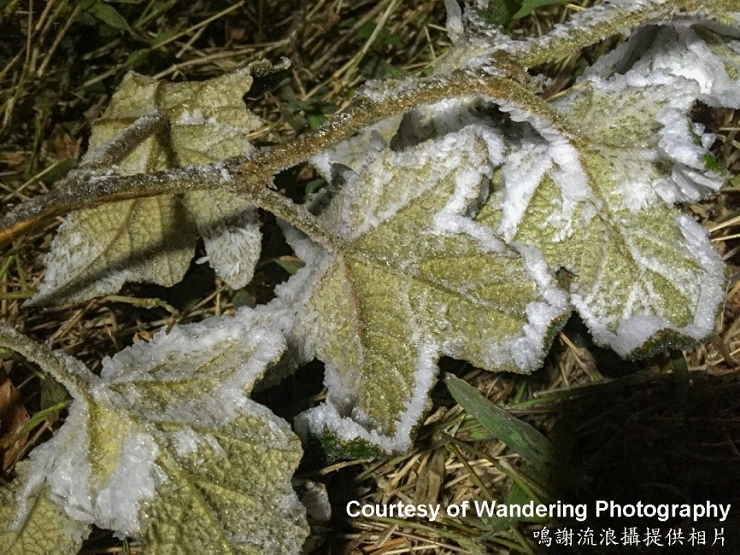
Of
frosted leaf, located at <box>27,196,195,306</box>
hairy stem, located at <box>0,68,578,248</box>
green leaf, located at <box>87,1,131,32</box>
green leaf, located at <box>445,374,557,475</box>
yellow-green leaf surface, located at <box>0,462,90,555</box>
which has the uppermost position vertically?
green leaf, located at <box>87,1,131,32</box>

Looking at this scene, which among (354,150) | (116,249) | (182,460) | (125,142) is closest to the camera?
(182,460)

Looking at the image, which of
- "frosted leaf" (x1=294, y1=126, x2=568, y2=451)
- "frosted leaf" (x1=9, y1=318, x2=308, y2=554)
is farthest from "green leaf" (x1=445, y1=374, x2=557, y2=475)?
"frosted leaf" (x1=9, y1=318, x2=308, y2=554)

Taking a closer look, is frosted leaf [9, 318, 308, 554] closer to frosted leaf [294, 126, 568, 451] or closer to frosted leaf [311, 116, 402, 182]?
frosted leaf [294, 126, 568, 451]

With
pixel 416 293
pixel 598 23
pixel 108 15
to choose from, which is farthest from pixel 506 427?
pixel 108 15

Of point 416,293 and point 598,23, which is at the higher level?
point 598,23

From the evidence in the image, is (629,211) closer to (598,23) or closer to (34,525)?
(598,23)

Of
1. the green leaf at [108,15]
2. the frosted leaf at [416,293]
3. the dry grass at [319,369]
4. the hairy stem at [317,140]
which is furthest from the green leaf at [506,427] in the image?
the green leaf at [108,15]

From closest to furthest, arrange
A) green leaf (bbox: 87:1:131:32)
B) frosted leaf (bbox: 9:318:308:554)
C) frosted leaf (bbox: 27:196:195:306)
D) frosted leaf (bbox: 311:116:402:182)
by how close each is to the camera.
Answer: frosted leaf (bbox: 9:318:308:554)
frosted leaf (bbox: 27:196:195:306)
frosted leaf (bbox: 311:116:402:182)
green leaf (bbox: 87:1:131:32)

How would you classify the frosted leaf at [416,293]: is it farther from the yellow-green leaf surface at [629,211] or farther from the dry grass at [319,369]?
the dry grass at [319,369]
